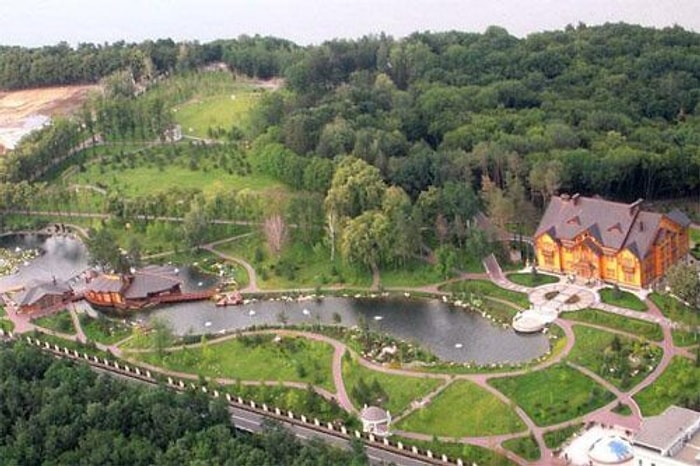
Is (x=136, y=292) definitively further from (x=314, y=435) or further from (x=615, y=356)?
(x=615, y=356)

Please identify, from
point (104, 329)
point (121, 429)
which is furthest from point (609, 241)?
point (104, 329)

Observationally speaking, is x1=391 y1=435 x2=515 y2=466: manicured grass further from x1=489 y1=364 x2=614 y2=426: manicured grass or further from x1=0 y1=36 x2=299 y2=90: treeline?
x1=0 y1=36 x2=299 y2=90: treeline

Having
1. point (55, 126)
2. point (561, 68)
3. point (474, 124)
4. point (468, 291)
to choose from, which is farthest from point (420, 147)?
point (55, 126)

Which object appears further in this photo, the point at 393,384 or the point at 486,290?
the point at 486,290

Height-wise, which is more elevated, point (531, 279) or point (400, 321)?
point (531, 279)

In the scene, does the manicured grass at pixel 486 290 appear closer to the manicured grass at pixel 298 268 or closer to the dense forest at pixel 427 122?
the dense forest at pixel 427 122

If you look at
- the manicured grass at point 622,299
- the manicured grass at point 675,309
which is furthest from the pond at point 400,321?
the manicured grass at point 675,309

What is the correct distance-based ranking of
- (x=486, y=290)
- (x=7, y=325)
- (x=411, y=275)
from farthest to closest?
1. (x=411, y=275)
2. (x=7, y=325)
3. (x=486, y=290)
